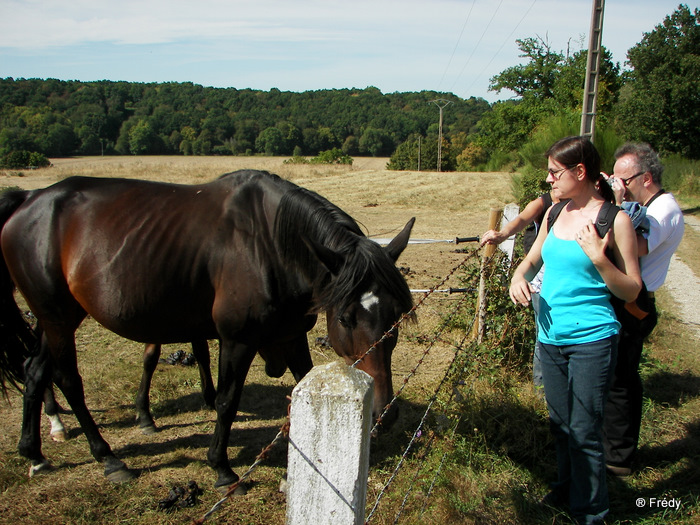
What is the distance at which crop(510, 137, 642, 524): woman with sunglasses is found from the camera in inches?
89.7

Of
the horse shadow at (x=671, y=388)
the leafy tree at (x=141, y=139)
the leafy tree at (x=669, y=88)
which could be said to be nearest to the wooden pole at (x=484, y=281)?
the horse shadow at (x=671, y=388)

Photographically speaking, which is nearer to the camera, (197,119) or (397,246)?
(397,246)

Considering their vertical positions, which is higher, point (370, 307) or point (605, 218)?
point (605, 218)

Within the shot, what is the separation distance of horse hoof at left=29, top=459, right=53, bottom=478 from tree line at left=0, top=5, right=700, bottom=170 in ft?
40.1

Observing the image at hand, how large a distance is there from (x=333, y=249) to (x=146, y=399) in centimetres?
232

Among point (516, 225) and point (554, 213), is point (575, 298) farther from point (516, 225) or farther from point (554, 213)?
point (516, 225)

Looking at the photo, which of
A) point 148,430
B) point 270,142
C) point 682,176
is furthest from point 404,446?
point 270,142

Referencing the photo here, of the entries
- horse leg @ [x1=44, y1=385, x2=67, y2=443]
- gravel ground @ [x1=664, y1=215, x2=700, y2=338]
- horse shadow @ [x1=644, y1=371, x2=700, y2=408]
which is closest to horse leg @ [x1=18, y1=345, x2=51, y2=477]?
horse leg @ [x1=44, y1=385, x2=67, y2=443]

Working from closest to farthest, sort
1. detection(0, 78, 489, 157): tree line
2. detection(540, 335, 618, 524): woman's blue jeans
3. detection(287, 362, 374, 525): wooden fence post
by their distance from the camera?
1. detection(287, 362, 374, 525): wooden fence post
2. detection(540, 335, 618, 524): woman's blue jeans
3. detection(0, 78, 489, 157): tree line

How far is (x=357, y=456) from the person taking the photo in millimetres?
1298

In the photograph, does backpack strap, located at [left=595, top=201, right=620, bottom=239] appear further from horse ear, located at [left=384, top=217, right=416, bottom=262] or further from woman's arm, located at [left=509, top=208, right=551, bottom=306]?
horse ear, located at [left=384, top=217, right=416, bottom=262]

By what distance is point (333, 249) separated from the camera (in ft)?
9.86

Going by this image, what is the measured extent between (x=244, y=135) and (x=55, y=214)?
86572mm

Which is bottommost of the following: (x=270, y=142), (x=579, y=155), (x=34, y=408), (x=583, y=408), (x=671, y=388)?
(x=671, y=388)
